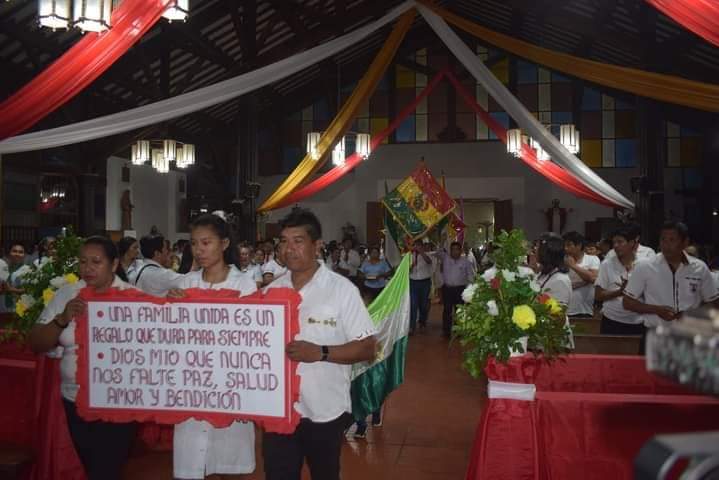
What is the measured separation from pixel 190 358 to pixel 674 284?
9.29 ft

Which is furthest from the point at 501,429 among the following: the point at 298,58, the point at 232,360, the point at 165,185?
the point at 165,185

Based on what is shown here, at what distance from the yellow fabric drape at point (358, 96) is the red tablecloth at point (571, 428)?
179 inches

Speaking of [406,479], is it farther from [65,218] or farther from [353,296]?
[65,218]

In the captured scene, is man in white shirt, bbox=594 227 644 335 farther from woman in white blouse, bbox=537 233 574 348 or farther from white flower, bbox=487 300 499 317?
white flower, bbox=487 300 499 317

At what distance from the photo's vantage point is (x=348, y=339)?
2143 mm

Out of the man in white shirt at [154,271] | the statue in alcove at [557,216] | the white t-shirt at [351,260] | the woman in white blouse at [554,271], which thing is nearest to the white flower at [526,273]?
the woman in white blouse at [554,271]

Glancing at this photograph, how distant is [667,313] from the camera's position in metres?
3.52

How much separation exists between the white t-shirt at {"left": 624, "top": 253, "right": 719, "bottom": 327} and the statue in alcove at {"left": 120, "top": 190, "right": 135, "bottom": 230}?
35.8 ft

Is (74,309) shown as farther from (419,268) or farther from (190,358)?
(419,268)

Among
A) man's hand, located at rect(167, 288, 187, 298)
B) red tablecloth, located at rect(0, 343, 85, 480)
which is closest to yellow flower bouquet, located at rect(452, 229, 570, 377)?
man's hand, located at rect(167, 288, 187, 298)

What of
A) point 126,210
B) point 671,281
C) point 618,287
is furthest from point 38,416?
point 126,210

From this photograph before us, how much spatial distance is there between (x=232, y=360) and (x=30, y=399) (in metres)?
1.74

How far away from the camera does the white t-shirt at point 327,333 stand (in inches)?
82.6

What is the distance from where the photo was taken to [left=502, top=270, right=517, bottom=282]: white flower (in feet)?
9.56
